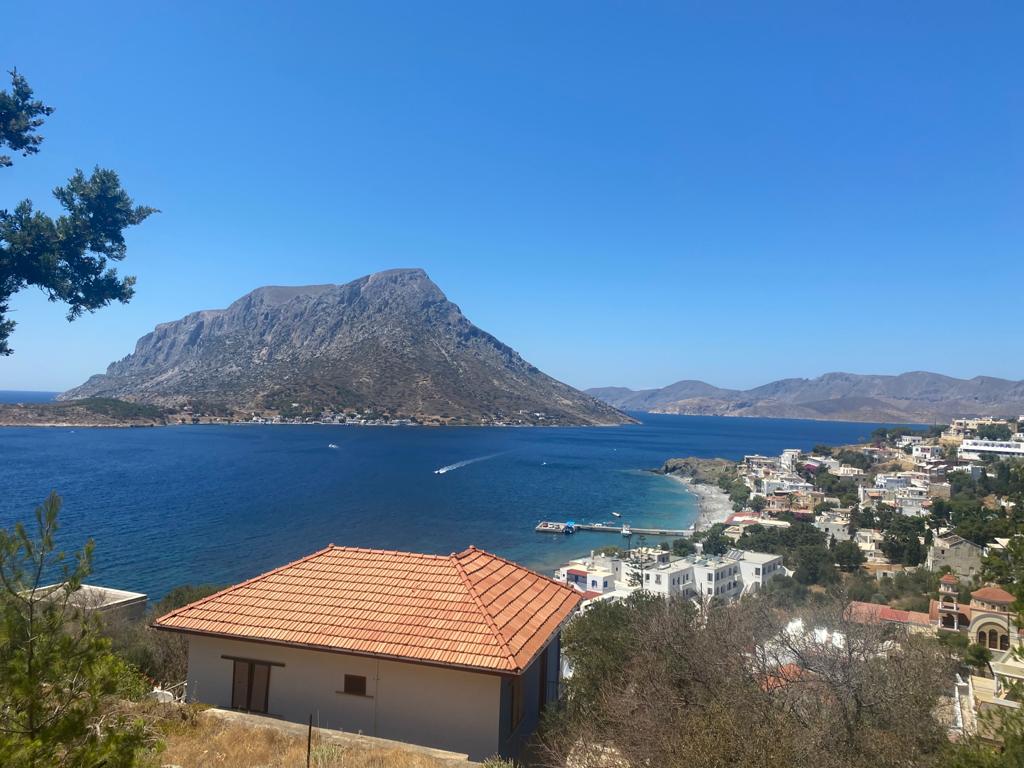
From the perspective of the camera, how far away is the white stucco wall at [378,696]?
7648 millimetres

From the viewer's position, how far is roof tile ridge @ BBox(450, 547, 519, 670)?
7527mm

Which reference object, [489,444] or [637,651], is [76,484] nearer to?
[637,651]

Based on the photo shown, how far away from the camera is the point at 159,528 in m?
44.5

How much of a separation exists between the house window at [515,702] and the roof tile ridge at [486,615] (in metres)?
0.54

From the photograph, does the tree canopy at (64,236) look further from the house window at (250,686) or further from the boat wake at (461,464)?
the boat wake at (461,464)

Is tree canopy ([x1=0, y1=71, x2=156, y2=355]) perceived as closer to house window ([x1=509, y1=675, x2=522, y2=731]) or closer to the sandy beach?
house window ([x1=509, y1=675, x2=522, y2=731])

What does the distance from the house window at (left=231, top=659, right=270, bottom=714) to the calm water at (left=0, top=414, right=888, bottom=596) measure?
2686 centimetres

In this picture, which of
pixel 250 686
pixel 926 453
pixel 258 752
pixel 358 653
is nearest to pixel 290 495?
pixel 250 686

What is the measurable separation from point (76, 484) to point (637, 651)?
65792mm

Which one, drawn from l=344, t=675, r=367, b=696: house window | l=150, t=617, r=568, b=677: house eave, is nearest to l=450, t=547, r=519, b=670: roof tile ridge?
l=150, t=617, r=568, b=677: house eave

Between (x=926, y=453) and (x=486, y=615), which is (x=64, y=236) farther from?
(x=926, y=453)

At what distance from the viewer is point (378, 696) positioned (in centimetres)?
795

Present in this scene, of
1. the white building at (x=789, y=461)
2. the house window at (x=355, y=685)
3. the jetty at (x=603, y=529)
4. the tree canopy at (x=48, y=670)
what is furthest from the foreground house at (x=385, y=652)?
the white building at (x=789, y=461)

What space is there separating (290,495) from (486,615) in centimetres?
5766
